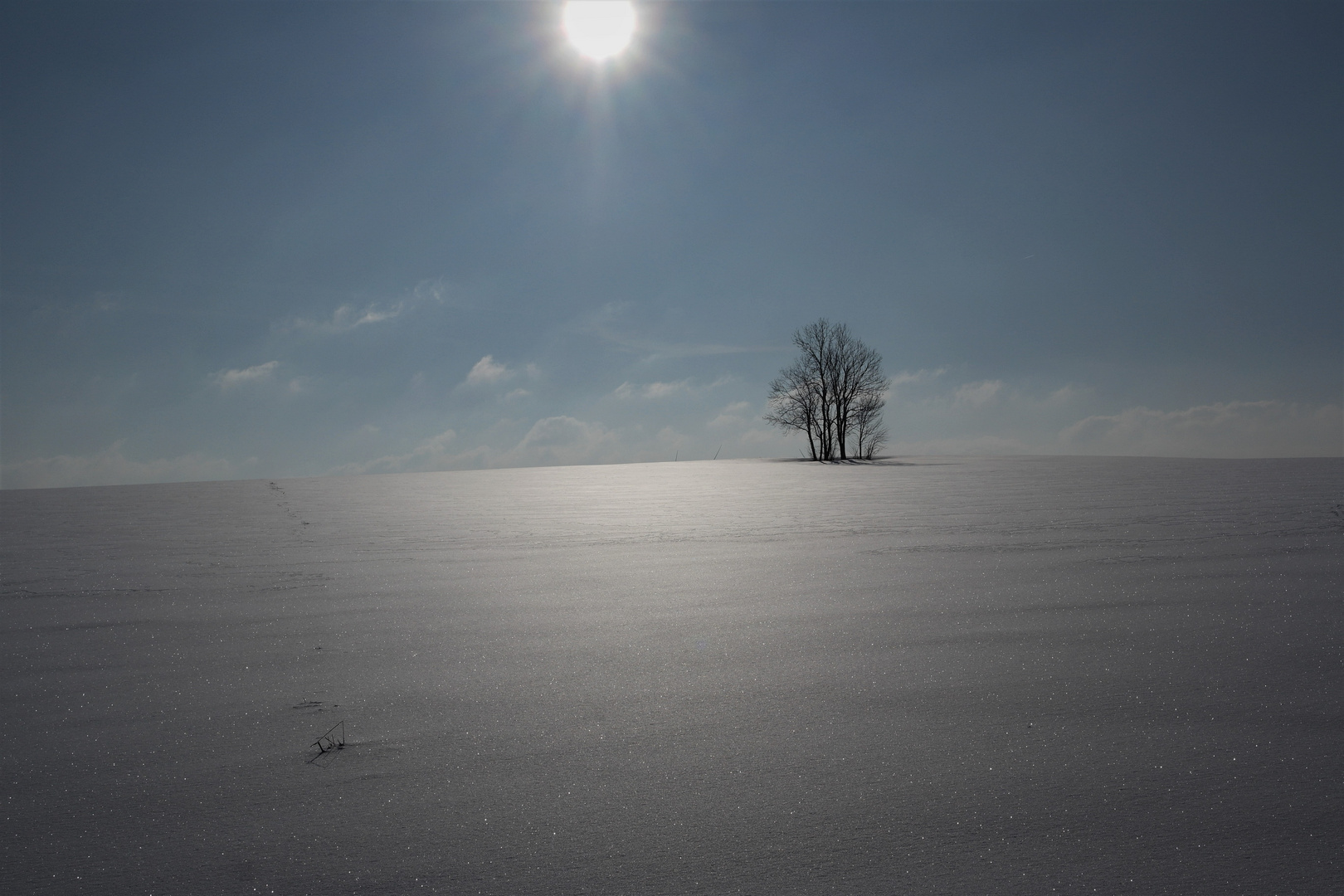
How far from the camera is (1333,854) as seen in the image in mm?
1357

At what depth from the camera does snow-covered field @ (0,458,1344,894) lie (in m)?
1.39

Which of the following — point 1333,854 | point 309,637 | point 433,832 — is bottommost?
point 1333,854

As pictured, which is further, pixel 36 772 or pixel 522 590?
pixel 522 590

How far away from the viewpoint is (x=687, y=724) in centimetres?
199

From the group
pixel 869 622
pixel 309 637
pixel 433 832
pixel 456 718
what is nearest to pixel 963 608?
pixel 869 622

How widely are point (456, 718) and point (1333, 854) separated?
6.93 ft

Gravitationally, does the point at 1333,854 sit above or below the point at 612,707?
below

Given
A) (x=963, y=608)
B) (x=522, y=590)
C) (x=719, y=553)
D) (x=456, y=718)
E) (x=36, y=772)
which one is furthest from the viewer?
(x=719, y=553)

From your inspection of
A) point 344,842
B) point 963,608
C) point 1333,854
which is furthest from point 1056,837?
point 963,608

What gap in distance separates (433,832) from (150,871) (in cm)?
56

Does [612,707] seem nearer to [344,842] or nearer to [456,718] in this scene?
[456,718]

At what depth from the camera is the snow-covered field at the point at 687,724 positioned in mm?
1389

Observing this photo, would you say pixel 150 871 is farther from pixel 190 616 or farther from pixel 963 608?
pixel 963 608

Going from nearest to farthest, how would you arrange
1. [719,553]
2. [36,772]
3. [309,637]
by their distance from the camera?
1. [36,772]
2. [309,637]
3. [719,553]
